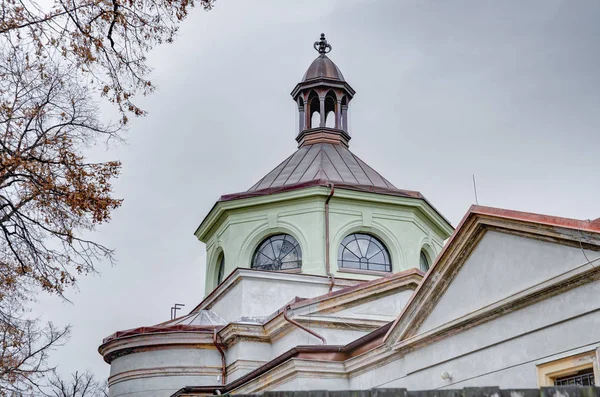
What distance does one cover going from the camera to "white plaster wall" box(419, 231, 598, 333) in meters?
9.44

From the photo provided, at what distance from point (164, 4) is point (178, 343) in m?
11.6

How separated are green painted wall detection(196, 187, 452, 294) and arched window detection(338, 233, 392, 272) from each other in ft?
0.62

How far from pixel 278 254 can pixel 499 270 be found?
11.6m

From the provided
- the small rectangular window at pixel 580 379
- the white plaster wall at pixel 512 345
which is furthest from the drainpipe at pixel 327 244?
the small rectangular window at pixel 580 379

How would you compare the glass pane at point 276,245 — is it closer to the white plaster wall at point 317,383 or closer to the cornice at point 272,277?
the cornice at point 272,277

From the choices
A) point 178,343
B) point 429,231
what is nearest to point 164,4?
point 178,343

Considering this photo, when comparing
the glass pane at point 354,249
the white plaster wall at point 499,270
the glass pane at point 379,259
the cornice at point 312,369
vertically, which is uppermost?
the glass pane at point 354,249

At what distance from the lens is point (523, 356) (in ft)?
32.2

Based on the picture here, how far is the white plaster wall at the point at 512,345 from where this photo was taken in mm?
8984

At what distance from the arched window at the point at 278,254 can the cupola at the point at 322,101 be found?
226 inches

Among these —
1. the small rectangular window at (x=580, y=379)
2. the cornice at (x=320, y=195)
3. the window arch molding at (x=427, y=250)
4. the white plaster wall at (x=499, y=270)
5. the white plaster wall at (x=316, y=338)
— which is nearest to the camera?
the small rectangular window at (x=580, y=379)

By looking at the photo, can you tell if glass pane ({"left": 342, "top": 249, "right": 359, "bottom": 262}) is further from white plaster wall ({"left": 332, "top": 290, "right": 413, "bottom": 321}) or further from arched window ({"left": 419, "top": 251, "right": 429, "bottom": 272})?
white plaster wall ({"left": 332, "top": 290, "right": 413, "bottom": 321})

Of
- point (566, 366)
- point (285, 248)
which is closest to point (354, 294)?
point (285, 248)

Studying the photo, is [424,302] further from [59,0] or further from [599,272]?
[59,0]
